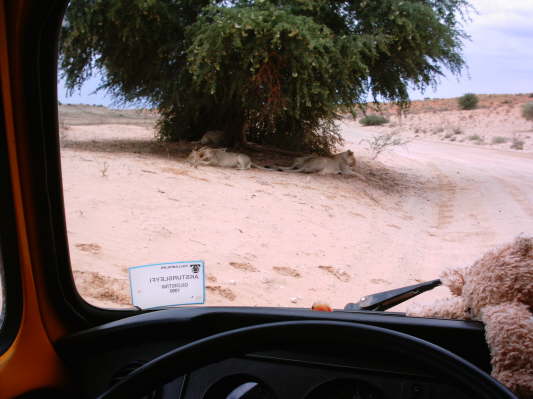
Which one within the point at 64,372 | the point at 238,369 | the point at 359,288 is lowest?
the point at 359,288

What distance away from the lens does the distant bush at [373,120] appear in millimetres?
19766

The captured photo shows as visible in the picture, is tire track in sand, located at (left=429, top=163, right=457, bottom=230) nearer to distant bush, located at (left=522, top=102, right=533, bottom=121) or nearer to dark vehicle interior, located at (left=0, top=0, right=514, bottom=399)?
distant bush, located at (left=522, top=102, right=533, bottom=121)

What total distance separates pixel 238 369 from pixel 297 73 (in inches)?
362

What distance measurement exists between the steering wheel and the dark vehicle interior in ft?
0.86

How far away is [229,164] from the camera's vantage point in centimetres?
1095

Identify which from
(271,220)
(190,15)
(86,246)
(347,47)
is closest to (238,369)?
(86,246)

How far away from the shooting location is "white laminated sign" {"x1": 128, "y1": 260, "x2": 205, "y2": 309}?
6.16ft

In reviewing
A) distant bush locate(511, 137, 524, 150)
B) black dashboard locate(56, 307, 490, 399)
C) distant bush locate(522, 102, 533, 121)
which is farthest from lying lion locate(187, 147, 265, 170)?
black dashboard locate(56, 307, 490, 399)

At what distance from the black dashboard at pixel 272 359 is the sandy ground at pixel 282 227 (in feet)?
1.61

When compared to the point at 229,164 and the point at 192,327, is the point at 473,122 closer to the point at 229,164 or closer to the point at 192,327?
the point at 229,164

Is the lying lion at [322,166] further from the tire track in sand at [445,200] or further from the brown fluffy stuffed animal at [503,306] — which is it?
the brown fluffy stuffed animal at [503,306]

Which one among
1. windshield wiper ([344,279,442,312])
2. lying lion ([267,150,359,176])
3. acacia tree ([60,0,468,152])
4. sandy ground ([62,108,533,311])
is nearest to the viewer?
windshield wiper ([344,279,442,312])

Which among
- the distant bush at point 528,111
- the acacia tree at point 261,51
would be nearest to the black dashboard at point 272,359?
the distant bush at point 528,111

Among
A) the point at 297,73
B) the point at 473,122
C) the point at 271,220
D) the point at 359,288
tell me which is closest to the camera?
the point at 359,288
